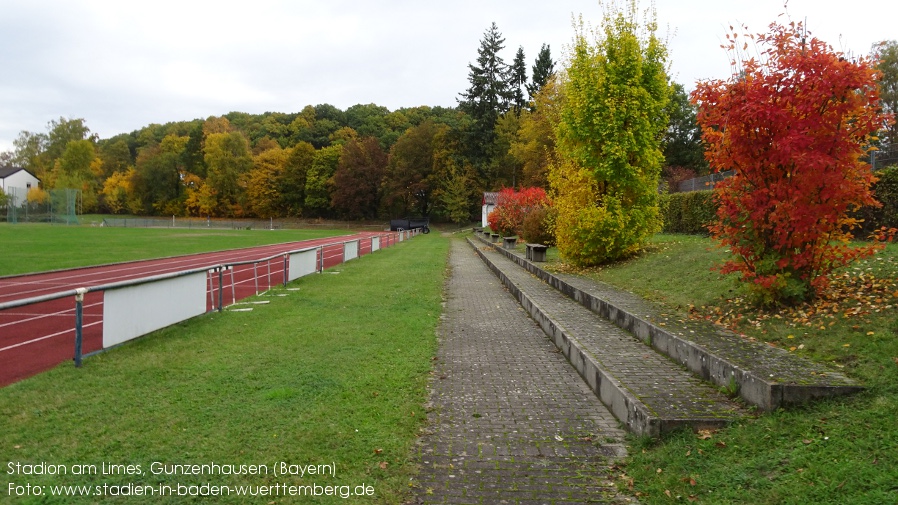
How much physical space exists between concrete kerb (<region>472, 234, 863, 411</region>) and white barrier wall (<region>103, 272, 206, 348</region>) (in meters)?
6.94

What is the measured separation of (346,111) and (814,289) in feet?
326

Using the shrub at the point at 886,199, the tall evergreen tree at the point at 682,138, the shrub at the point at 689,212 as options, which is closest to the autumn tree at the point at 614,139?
the shrub at the point at 689,212

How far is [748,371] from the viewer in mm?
4625

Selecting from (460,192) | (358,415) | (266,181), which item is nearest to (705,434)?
(358,415)

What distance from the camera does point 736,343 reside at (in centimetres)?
580

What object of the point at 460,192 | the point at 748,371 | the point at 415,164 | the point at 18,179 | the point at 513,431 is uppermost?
the point at 415,164

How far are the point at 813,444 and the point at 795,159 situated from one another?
3.73 metres

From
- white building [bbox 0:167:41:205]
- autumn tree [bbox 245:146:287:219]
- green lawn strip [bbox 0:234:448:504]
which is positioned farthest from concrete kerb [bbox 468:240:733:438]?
white building [bbox 0:167:41:205]

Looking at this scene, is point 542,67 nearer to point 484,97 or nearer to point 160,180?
point 484,97

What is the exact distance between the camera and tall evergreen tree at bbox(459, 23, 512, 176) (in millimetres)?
63344

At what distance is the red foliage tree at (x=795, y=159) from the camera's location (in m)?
6.16

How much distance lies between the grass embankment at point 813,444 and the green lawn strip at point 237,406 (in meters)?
1.91

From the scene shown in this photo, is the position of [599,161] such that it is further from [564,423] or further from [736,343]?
[564,423]

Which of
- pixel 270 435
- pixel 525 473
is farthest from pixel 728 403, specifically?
pixel 270 435
